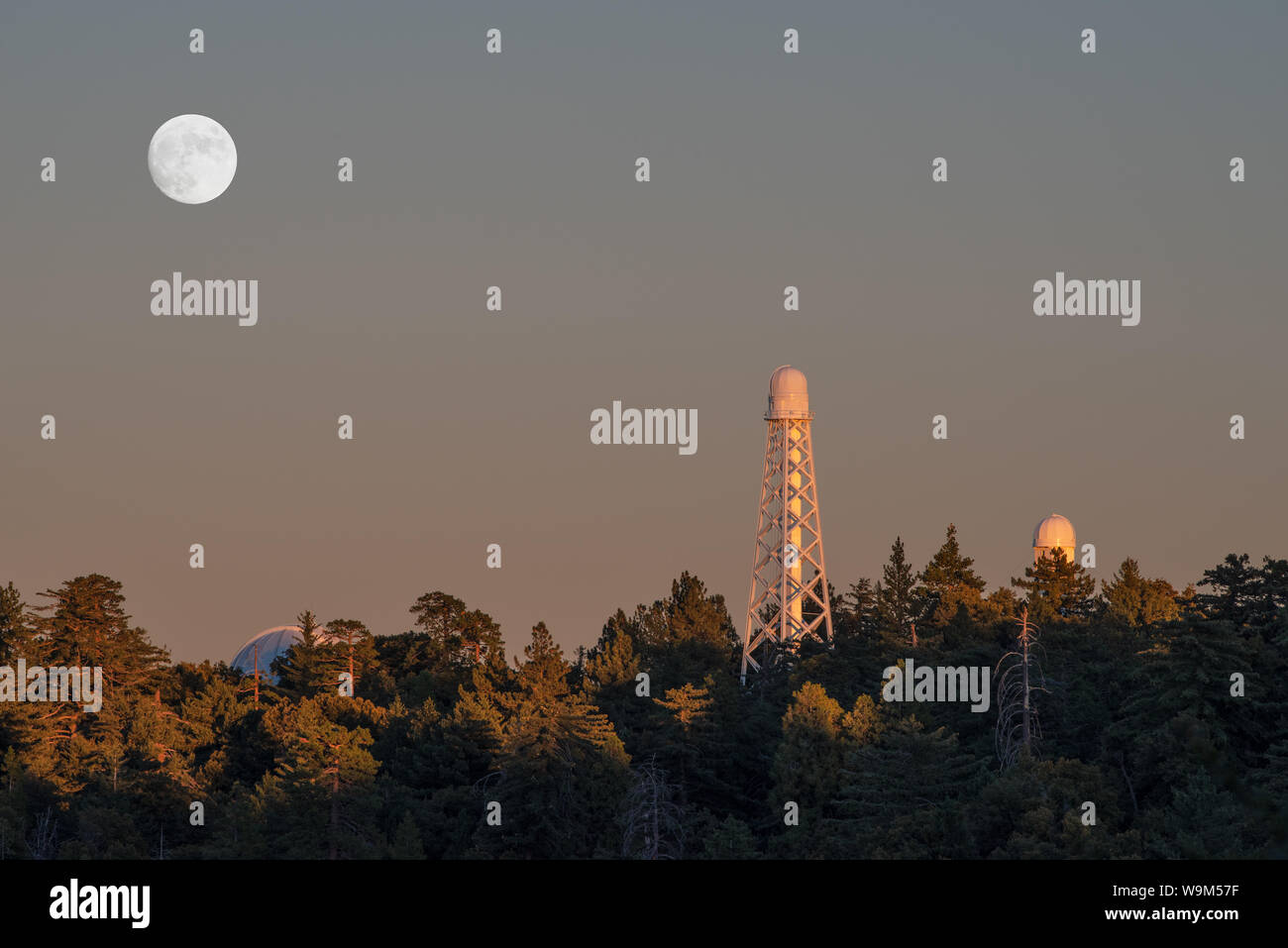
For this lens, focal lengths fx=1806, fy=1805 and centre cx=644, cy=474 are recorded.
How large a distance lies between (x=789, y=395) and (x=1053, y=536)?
66.1 ft

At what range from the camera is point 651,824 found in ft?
217

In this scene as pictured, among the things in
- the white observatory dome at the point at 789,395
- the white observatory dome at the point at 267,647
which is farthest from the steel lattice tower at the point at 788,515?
the white observatory dome at the point at 267,647

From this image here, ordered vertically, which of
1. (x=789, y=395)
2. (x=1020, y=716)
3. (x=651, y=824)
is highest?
(x=789, y=395)

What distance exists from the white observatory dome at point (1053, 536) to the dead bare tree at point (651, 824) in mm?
44990

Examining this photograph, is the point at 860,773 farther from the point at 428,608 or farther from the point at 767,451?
the point at 428,608

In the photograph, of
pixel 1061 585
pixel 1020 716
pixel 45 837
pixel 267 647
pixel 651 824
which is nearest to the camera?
pixel 651 824

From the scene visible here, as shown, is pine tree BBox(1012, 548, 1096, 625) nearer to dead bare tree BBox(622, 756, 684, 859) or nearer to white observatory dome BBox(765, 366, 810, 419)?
white observatory dome BBox(765, 366, 810, 419)

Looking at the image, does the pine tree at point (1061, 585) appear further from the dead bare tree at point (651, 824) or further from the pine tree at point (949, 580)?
the dead bare tree at point (651, 824)

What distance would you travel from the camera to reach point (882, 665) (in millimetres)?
79438

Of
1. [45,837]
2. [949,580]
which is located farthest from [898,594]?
[45,837]

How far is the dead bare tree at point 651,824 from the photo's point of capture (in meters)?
64.8

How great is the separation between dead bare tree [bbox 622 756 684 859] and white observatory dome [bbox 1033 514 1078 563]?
Answer: 45.0 m

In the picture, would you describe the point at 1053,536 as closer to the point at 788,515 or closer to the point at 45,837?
the point at 788,515
